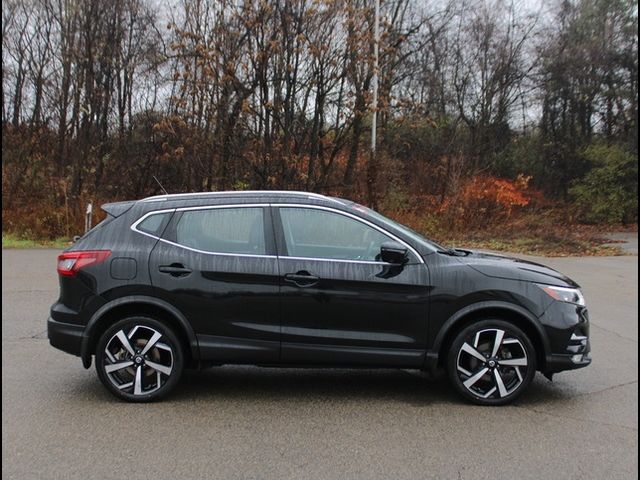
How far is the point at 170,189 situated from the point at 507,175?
17352 mm

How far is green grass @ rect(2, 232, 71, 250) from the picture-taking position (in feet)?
51.5

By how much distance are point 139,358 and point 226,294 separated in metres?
0.88

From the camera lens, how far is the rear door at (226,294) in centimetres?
448

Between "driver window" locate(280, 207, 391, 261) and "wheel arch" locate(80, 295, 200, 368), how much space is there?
3.47 feet

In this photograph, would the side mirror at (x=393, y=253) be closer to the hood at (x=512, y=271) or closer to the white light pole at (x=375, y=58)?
the hood at (x=512, y=271)

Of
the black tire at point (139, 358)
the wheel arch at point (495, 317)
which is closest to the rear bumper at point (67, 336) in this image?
the black tire at point (139, 358)

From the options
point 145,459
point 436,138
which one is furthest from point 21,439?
point 436,138

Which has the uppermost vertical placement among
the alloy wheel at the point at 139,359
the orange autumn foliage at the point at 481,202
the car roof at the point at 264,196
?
the orange autumn foliage at the point at 481,202

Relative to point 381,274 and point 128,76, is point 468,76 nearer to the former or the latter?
point 128,76

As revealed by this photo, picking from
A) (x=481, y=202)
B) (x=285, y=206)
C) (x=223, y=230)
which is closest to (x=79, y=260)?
(x=223, y=230)

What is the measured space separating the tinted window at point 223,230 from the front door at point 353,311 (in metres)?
0.32

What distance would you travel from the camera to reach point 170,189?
64.7 feet

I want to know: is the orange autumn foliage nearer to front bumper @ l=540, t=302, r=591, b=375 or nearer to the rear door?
front bumper @ l=540, t=302, r=591, b=375

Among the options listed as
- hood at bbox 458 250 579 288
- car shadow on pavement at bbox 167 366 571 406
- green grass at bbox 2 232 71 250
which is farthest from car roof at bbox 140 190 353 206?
green grass at bbox 2 232 71 250
